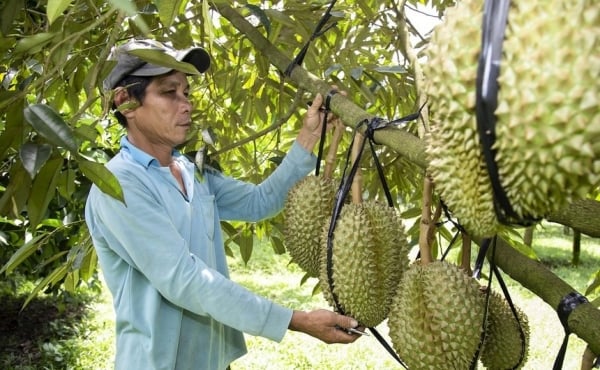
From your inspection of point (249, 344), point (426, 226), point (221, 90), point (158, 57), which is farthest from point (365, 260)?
point (249, 344)

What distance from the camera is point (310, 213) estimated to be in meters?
1.36

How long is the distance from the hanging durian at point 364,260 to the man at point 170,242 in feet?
0.17

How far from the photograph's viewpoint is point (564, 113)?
57 centimetres

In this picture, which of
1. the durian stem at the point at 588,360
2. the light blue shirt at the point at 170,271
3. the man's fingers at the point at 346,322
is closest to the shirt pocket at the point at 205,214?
the light blue shirt at the point at 170,271

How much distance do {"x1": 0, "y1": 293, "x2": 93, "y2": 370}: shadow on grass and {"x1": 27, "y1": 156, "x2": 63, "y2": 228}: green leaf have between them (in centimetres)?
280

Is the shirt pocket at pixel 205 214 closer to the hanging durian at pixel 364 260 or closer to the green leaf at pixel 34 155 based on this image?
the hanging durian at pixel 364 260

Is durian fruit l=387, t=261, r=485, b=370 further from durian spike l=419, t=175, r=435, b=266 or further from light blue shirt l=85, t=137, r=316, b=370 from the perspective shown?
light blue shirt l=85, t=137, r=316, b=370

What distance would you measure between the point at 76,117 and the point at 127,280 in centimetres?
58

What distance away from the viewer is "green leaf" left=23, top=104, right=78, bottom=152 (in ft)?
2.57

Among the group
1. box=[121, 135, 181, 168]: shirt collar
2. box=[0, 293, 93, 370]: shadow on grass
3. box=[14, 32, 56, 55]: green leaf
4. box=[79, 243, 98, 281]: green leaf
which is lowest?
box=[0, 293, 93, 370]: shadow on grass

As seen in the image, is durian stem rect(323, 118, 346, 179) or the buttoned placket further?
the buttoned placket

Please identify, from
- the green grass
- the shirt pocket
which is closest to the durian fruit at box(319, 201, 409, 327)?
the shirt pocket

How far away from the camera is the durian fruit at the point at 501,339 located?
1160 mm

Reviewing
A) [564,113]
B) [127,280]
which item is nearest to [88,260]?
[127,280]
